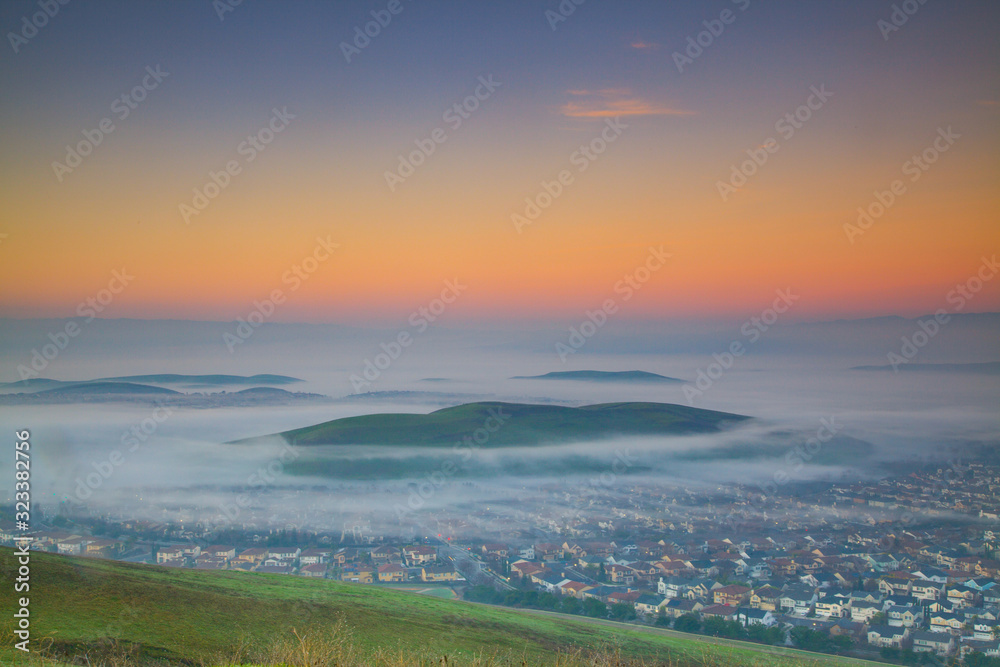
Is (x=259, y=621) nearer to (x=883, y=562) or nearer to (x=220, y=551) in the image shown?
(x=220, y=551)

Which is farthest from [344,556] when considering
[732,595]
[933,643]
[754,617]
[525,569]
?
[933,643]

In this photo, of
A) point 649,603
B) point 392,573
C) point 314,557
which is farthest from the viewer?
point 314,557

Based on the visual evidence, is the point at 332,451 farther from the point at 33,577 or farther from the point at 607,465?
the point at 33,577

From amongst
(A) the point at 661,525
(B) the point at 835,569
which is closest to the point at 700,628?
(B) the point at 835,569

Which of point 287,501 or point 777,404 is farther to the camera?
point 777,404

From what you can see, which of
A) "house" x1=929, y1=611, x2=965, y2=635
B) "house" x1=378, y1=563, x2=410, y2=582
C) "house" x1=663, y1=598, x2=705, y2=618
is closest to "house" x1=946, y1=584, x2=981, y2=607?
"house" x1=929, y1=611, x2=965, y2=635

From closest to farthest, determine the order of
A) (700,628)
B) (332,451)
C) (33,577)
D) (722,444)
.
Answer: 1. (33,577)
2. (700,628)
3. (332,451)
4. (722,444)

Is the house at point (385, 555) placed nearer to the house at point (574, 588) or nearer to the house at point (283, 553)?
the house at point (283, 553)

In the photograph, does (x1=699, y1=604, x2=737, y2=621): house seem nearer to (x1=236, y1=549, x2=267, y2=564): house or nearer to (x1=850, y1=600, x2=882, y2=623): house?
(x1=850, y1=600, x2=882, y2=623): house
